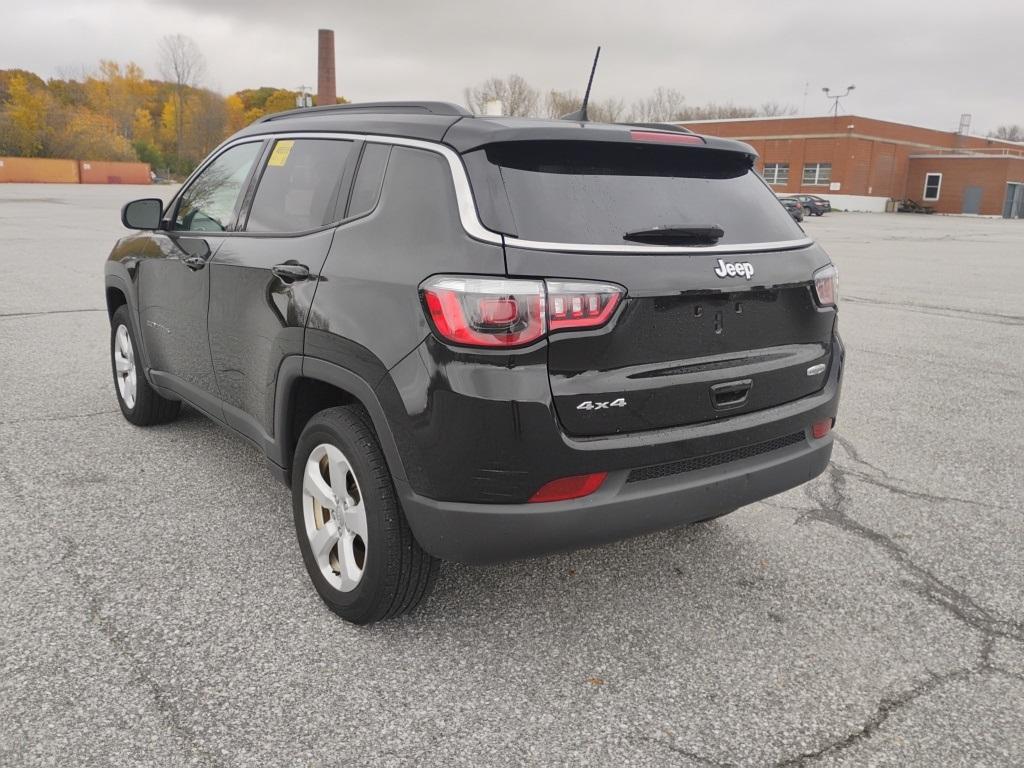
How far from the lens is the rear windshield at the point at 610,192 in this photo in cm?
257

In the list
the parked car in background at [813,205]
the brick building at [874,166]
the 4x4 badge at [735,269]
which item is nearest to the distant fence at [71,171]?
the brick building at [874,166]

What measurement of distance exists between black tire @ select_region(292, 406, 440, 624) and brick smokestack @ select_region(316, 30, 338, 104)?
136ft

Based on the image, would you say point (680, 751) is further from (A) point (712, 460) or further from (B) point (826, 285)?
(B) point (826, 285)

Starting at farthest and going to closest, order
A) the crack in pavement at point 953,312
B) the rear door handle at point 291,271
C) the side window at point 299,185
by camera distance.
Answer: the crack in pavement at point 953,312
the side window at point 299,185
the rear door handle at point 291,271

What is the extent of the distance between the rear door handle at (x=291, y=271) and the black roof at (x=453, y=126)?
0.56 metres

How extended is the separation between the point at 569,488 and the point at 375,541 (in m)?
0.71

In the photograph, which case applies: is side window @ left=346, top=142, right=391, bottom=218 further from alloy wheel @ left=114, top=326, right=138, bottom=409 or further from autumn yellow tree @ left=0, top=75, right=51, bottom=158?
autumn yellow tree @ left=0, top=75, right=51, bottom=158

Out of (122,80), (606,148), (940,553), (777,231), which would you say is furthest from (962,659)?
(122,80)

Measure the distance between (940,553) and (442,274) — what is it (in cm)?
266

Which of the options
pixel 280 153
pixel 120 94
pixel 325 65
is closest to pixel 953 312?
pixel 280 153

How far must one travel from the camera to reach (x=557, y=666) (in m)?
2.82

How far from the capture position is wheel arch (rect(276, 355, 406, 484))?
8.80ft

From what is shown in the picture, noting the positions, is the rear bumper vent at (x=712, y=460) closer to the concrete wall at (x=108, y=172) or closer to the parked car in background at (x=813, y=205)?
the parked car in background at (x=813, y=205)

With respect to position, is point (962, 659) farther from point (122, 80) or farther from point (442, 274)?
point (122, 80)
